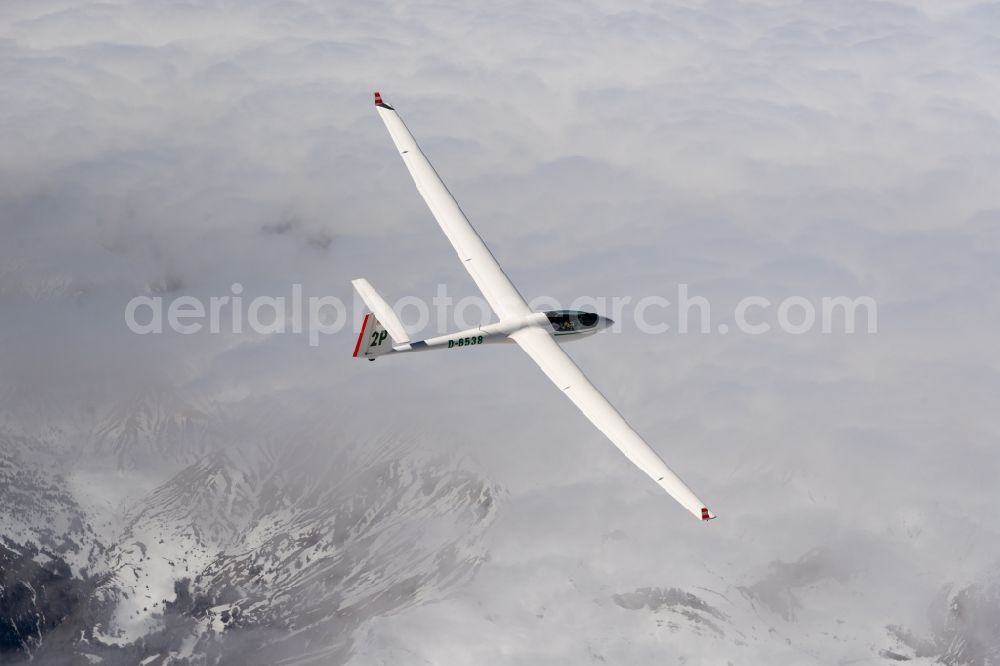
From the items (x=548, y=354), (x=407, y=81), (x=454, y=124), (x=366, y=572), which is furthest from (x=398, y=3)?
(x=548, y=354)

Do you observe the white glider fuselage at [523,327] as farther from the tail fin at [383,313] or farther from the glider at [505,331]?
the tail fin at [383,313]

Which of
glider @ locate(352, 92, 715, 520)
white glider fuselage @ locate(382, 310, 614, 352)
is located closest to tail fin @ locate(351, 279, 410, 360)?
glider @ locate(352, 92, 715, 520)

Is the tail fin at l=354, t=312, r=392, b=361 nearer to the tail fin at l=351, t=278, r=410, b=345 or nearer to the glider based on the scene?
the glider

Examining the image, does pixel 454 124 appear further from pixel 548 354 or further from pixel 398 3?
pixel 548 354

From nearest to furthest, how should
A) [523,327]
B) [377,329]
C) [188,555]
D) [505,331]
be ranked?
[377,329]
[505,331]
[523,327]
[188,555]

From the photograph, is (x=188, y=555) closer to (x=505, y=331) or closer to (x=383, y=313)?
(x=505, y=331)

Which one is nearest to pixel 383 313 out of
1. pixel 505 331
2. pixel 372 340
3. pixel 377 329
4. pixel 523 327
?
pixel 377 329

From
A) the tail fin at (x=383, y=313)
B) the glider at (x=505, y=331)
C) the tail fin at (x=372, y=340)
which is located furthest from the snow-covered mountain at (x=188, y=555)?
the tail fin at (x=383, y=313)
